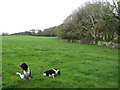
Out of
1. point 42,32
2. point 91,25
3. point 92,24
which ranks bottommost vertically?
point 91,25

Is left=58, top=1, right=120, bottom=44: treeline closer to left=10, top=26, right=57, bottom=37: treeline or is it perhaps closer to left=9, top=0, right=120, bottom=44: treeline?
left=9, top=0, right=120, bottom=44: treeline

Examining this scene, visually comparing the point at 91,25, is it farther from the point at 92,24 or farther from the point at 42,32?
the point at 42,32

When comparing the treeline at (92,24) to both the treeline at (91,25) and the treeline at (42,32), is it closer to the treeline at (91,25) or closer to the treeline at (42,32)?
the treeline at (91,25)

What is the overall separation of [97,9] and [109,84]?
31055 millimetres

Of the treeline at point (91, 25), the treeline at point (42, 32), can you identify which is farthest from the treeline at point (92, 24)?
the treeline at point (42, 32)

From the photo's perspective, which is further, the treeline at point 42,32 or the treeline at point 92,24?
the treeline at point 42,32

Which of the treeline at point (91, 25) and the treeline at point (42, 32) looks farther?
Result: the treeline at point (42, 32)

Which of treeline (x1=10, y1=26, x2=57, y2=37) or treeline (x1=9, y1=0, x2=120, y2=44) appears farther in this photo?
treeline (x1=10, y1=26, x2=57, y2=37)

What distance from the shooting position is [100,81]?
680 centimetres

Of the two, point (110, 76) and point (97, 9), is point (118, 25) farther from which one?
point (110, 76)

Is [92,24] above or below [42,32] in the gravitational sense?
below

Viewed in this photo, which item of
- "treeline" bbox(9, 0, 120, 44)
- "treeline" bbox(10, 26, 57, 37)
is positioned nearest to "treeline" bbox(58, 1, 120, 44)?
"treeline" bbox(9, 0, 120, 44)

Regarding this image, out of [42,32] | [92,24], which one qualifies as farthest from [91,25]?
[42,32]

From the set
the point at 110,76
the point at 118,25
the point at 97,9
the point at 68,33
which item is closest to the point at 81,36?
the point at 68,33
